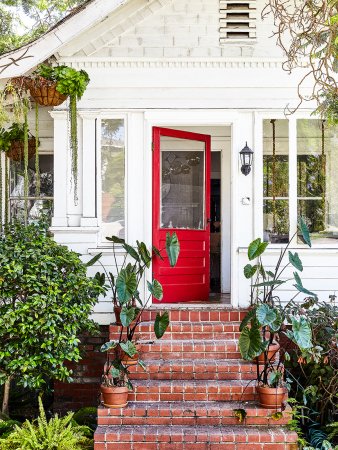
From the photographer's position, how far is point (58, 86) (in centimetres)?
591

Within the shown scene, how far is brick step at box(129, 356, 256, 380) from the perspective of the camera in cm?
544

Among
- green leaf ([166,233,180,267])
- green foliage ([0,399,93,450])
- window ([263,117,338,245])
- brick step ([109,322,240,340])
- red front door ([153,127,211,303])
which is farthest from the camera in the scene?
red front door ([153,127,211,303])

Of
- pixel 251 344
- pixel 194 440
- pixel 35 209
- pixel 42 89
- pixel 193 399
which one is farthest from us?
pixel 35 209

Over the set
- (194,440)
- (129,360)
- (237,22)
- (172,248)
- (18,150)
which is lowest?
(194,440)

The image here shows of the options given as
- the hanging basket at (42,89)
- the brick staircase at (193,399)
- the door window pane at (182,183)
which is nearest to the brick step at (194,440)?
the brick staircase at (193,399)

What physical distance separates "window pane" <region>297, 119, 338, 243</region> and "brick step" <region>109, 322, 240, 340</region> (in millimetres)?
1688

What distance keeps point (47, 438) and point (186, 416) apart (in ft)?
4.21

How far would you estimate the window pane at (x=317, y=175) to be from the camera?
22.0ft

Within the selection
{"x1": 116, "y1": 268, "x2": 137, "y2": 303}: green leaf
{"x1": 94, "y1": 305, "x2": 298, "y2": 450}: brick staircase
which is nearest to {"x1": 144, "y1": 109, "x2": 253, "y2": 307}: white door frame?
{"x1": 94, "y1": 305, "x2": 298, "y2": 450}: brick staircase

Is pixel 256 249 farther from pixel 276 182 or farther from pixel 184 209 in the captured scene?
pixel 184 209

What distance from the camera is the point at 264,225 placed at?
6.70 metres

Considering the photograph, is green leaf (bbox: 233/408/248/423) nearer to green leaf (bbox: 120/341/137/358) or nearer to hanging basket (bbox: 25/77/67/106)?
green leaf (bbox: 120/341/137/358)

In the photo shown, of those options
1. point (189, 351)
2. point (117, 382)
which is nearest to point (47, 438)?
point (117, 382)

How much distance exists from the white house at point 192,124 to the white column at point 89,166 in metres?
0.01
